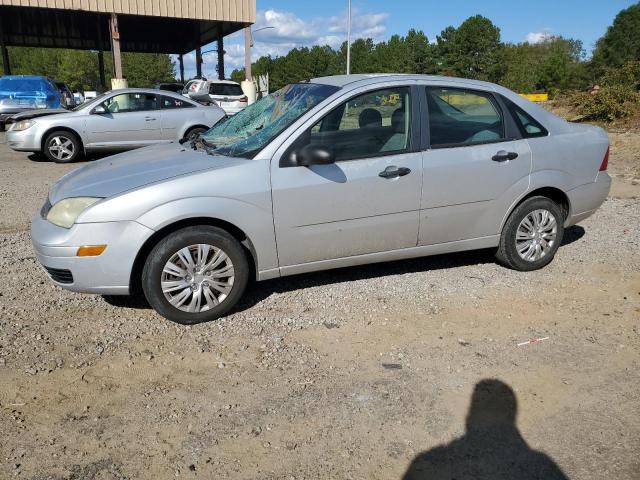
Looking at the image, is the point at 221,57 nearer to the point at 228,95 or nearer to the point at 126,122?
the point at 228,95

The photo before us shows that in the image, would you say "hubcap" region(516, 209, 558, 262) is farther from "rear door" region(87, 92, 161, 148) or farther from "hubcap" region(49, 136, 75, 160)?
"hubcap" region(49, 136, 75, 160)

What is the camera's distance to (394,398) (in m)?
3.20

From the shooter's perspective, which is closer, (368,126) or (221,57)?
(368,126)

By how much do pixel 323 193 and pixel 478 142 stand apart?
4.82ft

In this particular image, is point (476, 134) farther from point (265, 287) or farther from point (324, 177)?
point (265, 287)

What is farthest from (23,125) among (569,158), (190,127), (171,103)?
(569,158)

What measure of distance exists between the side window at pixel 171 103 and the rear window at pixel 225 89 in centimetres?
771

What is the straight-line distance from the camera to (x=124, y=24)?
29781 millimetres

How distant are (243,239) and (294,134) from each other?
0.84 meters

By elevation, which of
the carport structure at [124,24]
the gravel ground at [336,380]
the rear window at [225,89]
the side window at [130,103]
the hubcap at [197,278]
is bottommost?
the gravel ground at [336,380]

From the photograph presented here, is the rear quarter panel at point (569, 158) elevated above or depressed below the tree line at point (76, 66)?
below

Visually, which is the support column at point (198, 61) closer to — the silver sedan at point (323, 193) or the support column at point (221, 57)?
the support column at point (221, 57)

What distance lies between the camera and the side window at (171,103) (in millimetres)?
12031

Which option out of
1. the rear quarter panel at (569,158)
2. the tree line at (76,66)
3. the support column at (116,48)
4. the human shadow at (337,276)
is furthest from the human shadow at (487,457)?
the tree line at (76,66)
